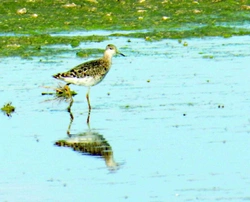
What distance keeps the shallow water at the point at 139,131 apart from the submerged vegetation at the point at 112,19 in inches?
162

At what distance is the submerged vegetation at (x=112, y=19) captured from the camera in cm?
2998

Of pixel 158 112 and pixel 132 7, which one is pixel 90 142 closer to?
pixel 158 112

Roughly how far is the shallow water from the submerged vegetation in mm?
4105

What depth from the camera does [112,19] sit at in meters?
34.2

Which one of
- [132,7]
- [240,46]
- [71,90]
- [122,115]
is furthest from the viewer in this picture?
[132,7]

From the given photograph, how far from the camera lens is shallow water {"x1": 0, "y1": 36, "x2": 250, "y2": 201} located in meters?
12.3

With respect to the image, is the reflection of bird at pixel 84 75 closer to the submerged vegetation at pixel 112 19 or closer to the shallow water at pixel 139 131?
the shallow water at pixel 139 131

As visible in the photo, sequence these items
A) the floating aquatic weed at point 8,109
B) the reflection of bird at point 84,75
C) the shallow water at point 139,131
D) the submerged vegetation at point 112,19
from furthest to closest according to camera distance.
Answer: the submerged vegetation at point 112,19
the reflection of bird at point 84,75
the floating aquatic weed at point 8,109
the shallow water at point 139,131

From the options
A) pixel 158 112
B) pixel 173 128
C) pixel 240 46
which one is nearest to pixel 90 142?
pixel 173 128

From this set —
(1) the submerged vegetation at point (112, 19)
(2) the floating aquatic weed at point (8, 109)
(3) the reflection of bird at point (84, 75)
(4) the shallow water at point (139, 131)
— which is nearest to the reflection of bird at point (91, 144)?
(4) the shallow water at point (139, 131)

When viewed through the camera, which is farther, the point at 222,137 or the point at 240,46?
the point at 240,46

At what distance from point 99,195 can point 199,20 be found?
2276 cm

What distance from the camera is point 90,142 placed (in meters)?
15.1

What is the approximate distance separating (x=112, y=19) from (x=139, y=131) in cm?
1866
